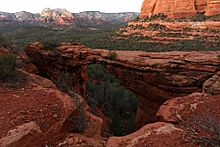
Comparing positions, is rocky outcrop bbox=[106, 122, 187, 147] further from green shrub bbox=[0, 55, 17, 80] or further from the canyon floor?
green shrub bbox=[0, 55, 17, 80]

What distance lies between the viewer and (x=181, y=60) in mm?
18062

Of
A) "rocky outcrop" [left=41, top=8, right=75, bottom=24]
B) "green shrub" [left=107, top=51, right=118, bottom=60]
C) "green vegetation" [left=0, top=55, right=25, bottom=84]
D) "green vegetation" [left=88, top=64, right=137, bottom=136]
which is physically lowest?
"rocky outcrop" [left=41, top=8, right=75, bottom=24]

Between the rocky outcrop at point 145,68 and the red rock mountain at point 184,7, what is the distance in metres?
26.2

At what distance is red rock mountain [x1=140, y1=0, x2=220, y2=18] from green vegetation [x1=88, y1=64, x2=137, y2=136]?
30724mm

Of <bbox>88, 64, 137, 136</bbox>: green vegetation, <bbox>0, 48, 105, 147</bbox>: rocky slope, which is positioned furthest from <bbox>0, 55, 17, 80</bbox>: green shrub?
<bbox>88, 64, 137, 136</bbox>: green vegetation

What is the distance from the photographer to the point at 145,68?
18812 millimetres

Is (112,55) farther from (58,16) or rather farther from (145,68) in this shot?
(58,16)

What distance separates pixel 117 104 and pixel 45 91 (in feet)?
27.9

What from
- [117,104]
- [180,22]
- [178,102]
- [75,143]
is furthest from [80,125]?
[180,22]

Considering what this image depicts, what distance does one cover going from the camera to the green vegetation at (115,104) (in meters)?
13.8

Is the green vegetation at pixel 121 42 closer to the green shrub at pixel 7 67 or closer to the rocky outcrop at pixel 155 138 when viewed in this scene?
the green shrub at pixel 7 67

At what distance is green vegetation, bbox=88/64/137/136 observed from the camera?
13.8m

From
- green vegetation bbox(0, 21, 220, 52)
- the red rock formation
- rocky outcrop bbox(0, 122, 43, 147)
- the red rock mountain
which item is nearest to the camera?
rocky outcrop bbox(0, 122, 43, 147)

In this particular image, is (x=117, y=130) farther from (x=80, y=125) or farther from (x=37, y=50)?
(x=37, y=50)
